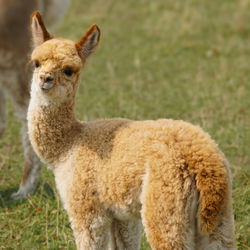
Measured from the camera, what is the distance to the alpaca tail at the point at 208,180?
2.67 meters

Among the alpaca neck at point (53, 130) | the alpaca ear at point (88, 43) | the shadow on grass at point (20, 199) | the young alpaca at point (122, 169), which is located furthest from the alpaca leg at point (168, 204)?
the shadow on grass at point (20, 199)

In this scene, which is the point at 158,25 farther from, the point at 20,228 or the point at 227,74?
the point at 20,228

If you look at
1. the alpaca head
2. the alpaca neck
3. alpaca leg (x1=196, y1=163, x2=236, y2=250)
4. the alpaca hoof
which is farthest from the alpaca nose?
the alpaca hoof

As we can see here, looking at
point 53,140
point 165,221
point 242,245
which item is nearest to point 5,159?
point 53,140

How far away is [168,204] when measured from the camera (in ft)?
8.77

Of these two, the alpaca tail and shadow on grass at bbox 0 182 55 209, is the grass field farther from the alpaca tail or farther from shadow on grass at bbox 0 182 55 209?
the alpaca tail

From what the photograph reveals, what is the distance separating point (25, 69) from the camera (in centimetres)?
463

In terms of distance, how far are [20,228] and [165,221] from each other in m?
1.89

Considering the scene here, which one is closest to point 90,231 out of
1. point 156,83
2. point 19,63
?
point 19,63

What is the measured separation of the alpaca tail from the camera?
2672mm

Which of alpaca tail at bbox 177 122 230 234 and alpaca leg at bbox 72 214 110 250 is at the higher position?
alpaca tail at bbox 177 122 230 234

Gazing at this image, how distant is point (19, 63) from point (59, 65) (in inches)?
66.9

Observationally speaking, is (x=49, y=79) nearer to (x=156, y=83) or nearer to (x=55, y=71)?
(x=55, y=71)

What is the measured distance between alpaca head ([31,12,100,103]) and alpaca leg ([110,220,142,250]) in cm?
91
